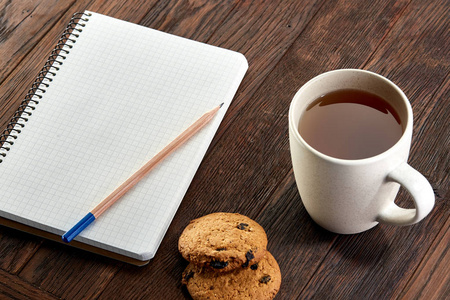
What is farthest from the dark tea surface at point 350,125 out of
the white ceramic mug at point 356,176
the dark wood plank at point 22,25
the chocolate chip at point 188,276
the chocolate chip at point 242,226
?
the dark wood plank at point 22,25

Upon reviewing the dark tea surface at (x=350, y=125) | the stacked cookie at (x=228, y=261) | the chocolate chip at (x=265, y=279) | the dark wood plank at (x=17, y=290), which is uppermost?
the dark tea surface at (x=350, y=125)

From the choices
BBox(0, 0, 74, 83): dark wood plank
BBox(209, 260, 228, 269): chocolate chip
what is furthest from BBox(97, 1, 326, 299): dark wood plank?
BBox(0, 0, 74, 83): dark wood plank

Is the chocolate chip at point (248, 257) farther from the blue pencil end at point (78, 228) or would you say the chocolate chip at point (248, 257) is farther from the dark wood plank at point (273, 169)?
the blue pencil end at point (78, 228)

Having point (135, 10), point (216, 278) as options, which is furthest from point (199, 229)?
point (135, 10)

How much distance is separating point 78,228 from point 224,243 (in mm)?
233

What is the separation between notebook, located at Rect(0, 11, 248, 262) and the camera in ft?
3.02

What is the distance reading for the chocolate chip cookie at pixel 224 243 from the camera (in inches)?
31.7

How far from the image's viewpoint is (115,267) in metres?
0.91

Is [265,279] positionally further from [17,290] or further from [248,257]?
[17,290]

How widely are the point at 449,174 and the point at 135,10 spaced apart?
0.67 m

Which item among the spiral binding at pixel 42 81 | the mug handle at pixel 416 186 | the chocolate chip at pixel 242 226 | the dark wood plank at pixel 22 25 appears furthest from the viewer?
the dark wood plank at pixel 22 25

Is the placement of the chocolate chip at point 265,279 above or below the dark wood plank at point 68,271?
above

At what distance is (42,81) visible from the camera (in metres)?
1.06

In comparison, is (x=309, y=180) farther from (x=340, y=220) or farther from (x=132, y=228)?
(x=132, y=228)
